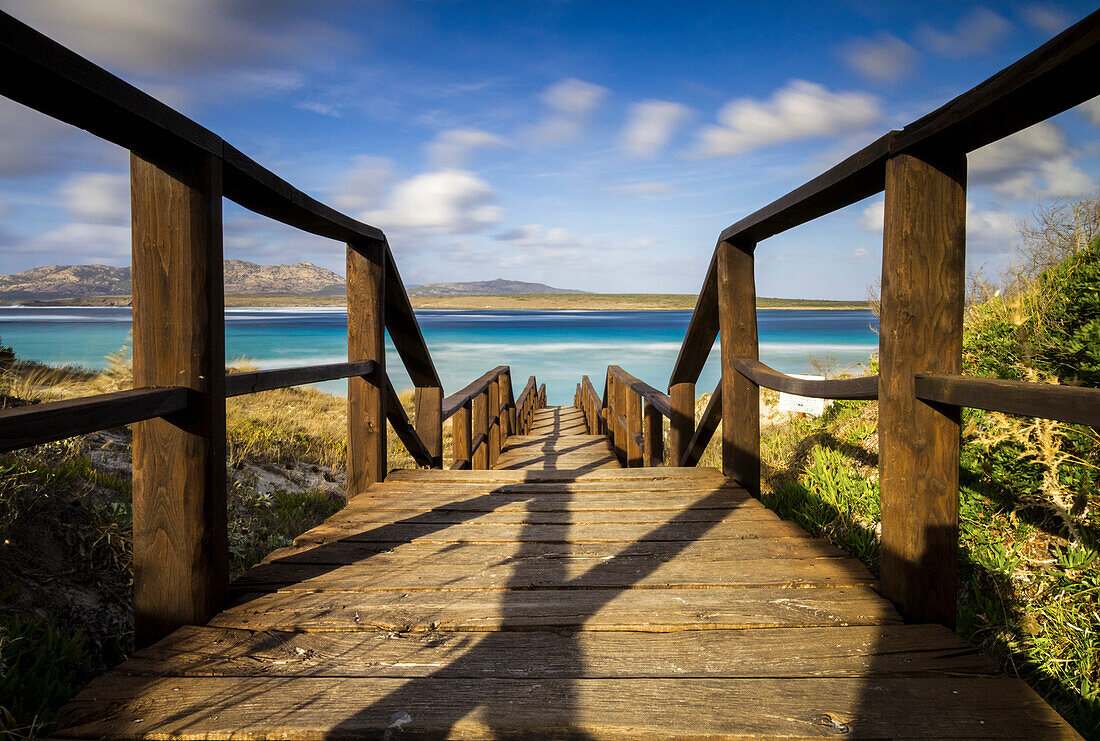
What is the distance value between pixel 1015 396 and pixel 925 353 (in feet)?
1.05

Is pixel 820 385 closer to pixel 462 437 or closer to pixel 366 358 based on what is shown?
pixel 366 358

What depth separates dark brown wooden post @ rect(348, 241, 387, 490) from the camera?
2.73m

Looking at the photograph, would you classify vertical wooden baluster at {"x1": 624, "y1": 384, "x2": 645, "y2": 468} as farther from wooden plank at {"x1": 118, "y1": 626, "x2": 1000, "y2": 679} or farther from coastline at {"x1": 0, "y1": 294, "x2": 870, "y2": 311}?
coastline at {"x1": 0, "y1": 294, "x2": 870, "y2": 311}

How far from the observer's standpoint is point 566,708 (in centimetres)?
115

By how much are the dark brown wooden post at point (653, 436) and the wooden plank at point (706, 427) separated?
639 millimetres

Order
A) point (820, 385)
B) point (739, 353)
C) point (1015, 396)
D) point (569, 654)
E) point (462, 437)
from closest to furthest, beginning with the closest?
point (1015, 396)
point (569, 654)
point (820, 385)
point (739, 353)
point (462, 437)

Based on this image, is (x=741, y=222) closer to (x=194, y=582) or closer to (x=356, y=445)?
(x=356, y=445)

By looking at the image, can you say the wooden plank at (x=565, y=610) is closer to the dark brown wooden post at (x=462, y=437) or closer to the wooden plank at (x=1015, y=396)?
the wooden plank at (x=1015, y=396)

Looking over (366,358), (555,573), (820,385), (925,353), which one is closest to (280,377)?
(366,358)

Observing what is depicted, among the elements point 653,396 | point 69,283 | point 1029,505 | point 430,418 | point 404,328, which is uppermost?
point 69,283

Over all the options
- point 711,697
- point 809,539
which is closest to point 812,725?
point 711,697

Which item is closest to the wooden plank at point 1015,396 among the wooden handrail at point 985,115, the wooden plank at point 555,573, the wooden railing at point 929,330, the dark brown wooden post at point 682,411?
the wooden railing at point 929,330

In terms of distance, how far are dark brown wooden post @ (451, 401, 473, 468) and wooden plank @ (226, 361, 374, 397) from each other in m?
1.63

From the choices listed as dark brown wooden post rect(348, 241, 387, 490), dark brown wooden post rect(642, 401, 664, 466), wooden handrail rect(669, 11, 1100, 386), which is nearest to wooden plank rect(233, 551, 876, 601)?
dark brown wooden post rect(348, 241, 387, 490)
